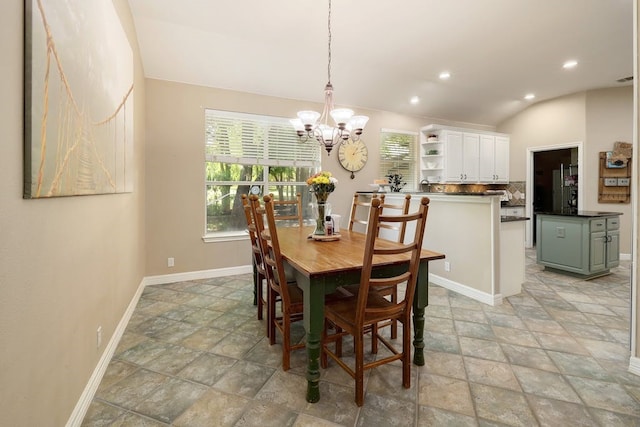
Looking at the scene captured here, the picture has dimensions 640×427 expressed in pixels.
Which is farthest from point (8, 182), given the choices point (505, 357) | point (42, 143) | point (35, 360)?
point (505, 357)

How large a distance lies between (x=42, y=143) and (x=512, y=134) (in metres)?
7.53

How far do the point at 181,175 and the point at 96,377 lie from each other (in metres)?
2.61

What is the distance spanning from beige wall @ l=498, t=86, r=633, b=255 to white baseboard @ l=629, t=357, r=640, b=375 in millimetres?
4082

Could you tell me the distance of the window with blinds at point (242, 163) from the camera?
414 cm

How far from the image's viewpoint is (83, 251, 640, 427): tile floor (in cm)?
157

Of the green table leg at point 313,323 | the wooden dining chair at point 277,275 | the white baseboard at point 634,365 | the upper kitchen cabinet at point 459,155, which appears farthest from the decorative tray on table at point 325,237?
the upper kitchen cabinet at point 459,155

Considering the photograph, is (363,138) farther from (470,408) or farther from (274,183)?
(470,408)

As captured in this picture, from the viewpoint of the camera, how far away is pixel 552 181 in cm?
725

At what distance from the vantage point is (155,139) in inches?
146

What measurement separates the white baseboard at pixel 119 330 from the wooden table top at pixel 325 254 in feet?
4.35

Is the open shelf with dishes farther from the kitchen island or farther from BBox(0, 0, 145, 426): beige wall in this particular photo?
BBox(0, 0, 145, 426): beige wall

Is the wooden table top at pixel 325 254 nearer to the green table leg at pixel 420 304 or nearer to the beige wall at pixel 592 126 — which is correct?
the green table leg at pixel 420 304

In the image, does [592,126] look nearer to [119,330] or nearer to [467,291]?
[467,291]

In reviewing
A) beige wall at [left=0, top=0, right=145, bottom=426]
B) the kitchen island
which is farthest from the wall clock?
beige wall at [left=0, top=0, right=145, bottom=426]
